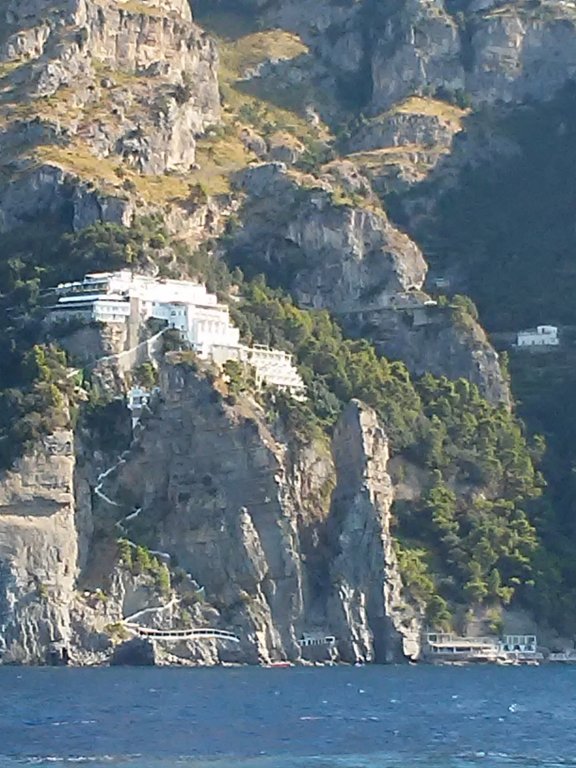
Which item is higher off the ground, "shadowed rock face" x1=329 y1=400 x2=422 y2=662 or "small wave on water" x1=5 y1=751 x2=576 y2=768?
"shadowed rock face" x1=329 y1=400 x2=422 y2=662

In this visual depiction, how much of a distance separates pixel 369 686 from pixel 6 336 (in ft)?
137

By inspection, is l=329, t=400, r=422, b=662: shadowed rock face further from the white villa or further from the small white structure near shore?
the white villa

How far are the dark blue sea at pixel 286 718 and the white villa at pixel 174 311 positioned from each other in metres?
25.6

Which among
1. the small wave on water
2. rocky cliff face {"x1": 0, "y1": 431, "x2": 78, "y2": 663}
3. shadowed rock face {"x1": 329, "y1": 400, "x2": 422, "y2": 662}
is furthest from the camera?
shadowed rock face {"x1": 329, "y1": 400, "x2": 422, "y2": 662}

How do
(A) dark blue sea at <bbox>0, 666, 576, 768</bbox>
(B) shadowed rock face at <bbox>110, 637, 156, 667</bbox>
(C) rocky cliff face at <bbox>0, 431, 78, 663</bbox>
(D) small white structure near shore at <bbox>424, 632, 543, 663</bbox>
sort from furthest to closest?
(D) small white structure near shore at <bbox>424, 632, 543, 663</bbox> < (B) shadowed rock face at <bbox>110, 637, 156, 667</bbox> < (C) rocky cliff face at <bbox>0, 431, 78, 663</bbox> < (A) dark blue sea at <bbox>0, 666, 576, 768</bbox>

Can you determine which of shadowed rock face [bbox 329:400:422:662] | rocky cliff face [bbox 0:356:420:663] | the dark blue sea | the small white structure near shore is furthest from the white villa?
the dark blue sea

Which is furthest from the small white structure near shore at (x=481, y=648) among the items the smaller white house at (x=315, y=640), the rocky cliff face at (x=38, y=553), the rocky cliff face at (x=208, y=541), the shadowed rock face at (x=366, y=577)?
the rocky cliff face at (x=38, y=553)

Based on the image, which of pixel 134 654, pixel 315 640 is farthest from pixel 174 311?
pixel 134 654

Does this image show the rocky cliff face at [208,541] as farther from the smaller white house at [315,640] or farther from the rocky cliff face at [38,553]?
the smaller white house at [315,640]

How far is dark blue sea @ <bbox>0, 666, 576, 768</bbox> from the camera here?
102 m

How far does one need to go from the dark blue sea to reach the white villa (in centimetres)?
2562

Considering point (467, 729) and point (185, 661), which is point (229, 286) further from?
point (467, 729)

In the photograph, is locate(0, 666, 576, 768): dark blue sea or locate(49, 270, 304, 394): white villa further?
locate(49, 270, 304, 394): white villa

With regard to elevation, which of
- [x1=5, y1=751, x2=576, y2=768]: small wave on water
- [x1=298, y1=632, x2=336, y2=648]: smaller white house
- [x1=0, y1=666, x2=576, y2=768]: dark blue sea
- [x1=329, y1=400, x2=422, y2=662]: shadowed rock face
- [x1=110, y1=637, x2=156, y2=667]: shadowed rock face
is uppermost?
[x1=329, y1=400, x2=422, y2=662]: shadowed rock face
